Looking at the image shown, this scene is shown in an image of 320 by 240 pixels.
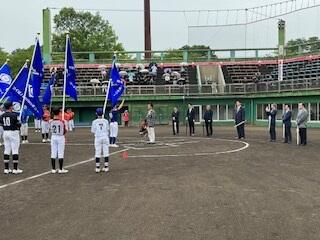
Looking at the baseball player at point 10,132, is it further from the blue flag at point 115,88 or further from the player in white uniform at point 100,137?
the blue flag at point 115,88

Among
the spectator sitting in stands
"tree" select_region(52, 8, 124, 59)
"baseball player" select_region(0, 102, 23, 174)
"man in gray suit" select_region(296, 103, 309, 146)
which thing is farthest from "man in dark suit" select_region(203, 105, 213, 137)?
"tree" select_region(52, 8, 124, 59)

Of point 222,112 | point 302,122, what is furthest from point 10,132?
point 222,112

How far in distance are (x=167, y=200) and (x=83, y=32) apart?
83519mm

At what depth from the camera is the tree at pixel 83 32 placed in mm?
89250

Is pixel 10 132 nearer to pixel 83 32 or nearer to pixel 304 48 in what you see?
pixel 304 48

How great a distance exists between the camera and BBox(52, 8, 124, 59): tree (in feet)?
293

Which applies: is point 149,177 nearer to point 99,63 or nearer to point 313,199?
point 313,199

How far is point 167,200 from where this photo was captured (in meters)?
10.6

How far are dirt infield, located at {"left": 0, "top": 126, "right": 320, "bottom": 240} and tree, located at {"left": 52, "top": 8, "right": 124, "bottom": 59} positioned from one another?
7292cm

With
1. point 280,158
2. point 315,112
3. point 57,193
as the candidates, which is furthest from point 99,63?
Answer: point 57,193

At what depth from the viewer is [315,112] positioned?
137 feet

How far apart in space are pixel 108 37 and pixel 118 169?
79426mm

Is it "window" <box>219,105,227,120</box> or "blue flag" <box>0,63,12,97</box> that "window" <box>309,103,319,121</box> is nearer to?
"window" <box>219,105,227,120</box>

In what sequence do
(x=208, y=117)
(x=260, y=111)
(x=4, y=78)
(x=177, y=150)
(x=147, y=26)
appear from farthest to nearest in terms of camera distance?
(x=147, y=26)
(x=260, y=111)
(x=208, y=117)
(x=4, y=78)
(x=177, y=150)
